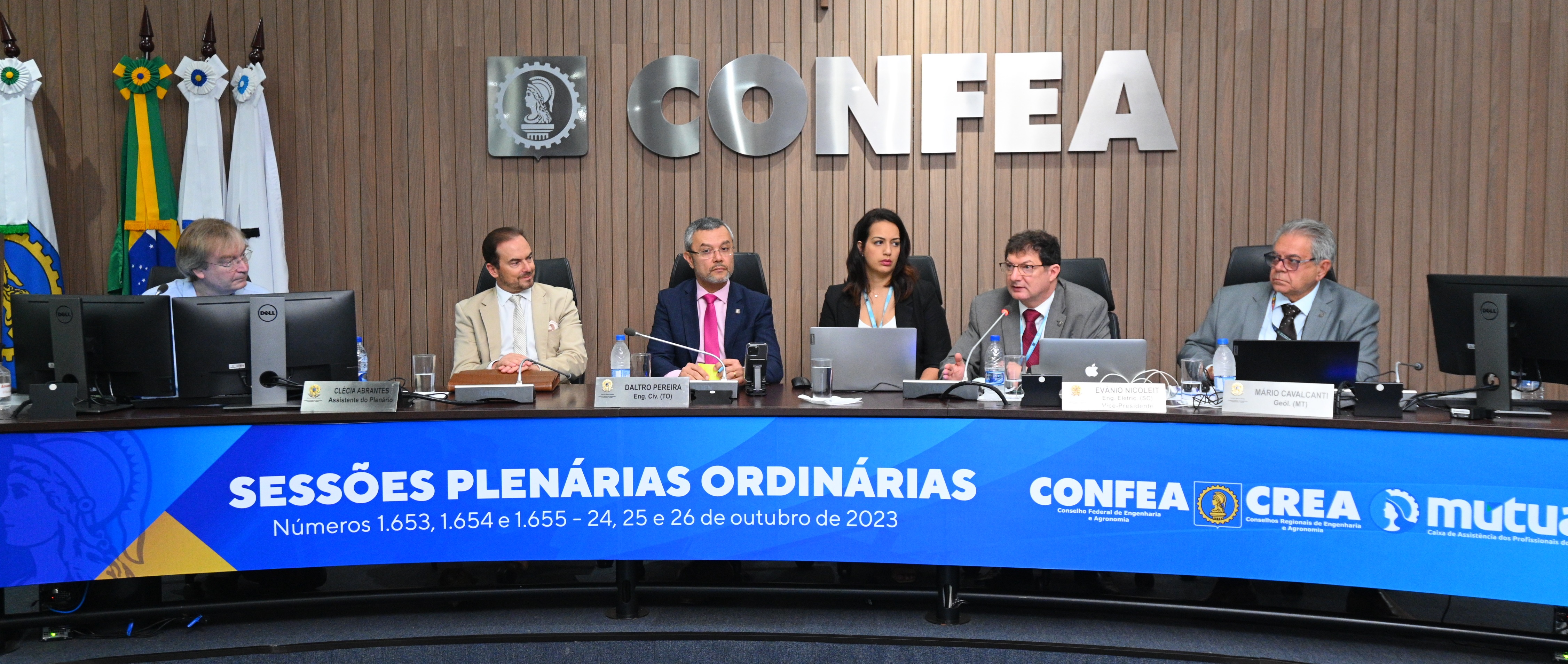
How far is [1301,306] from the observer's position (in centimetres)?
318

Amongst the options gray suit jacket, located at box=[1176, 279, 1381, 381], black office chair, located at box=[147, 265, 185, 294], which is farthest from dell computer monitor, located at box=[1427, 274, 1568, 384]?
black office chair, located at box=[147, 265, 185, 294]

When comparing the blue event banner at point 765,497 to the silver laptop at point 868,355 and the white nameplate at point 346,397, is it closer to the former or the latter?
the white nameplate at point 346,397

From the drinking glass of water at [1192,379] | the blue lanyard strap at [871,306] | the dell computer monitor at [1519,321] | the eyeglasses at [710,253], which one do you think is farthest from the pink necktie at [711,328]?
the dell computer monitor at [1519,321]

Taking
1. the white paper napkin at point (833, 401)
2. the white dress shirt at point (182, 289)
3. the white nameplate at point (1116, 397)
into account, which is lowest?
the white paper napkin at point (833, 401)

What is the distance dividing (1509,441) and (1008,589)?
1.32 meters

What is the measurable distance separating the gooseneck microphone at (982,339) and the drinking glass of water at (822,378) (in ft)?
1.49

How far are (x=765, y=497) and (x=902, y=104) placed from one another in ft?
8.80

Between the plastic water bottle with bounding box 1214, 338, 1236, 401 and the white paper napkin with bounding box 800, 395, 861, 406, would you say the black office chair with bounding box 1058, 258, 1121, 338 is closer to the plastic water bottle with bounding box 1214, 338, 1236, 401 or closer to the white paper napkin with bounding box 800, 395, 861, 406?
the plastic water bottle with bounding box 1214, 338, 1236, 401

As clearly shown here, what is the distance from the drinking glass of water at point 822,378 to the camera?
2752mm

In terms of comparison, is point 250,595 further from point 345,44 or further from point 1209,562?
point 345,44

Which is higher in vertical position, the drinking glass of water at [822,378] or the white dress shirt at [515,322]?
the white dress shirt at [515,322]

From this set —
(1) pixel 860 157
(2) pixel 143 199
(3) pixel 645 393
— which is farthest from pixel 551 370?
(2) pixel 143 199

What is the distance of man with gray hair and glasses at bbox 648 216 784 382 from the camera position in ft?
11.5

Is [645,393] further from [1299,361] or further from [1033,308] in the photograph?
[1299,361]
